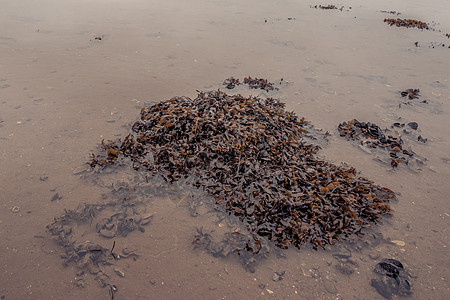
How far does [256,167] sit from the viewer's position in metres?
4.52

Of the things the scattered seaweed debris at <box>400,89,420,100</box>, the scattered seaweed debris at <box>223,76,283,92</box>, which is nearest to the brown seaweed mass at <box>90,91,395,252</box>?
the scattered seaweed debris at <box>223,76,283,92</box>

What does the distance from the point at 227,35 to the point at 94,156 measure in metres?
8.96

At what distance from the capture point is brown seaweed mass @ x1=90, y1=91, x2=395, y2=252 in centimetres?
403

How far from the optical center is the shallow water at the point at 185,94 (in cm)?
347

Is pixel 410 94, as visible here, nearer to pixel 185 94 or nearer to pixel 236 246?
pixel 185 94

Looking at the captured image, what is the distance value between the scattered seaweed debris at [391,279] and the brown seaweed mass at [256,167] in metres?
0.55

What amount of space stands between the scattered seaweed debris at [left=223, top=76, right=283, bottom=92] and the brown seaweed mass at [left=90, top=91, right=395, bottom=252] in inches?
92.8

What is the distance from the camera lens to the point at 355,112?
725 centimetres

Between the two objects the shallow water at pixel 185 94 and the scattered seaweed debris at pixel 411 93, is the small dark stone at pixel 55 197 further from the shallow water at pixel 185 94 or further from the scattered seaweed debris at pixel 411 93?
the scattered seaweed debris at pixel 411 93

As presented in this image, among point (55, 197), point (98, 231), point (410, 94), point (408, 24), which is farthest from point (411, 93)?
point (408, 24)

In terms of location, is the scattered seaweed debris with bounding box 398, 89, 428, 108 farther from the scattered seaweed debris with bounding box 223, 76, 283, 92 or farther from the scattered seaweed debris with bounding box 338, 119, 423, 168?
the scattered seaweed debris with bounding box 223, 76, 283, 92

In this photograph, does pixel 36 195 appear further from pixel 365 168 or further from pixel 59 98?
pixel 365 168

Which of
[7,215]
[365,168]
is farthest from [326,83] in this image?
[7,215]

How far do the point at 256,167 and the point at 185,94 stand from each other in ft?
12.2
